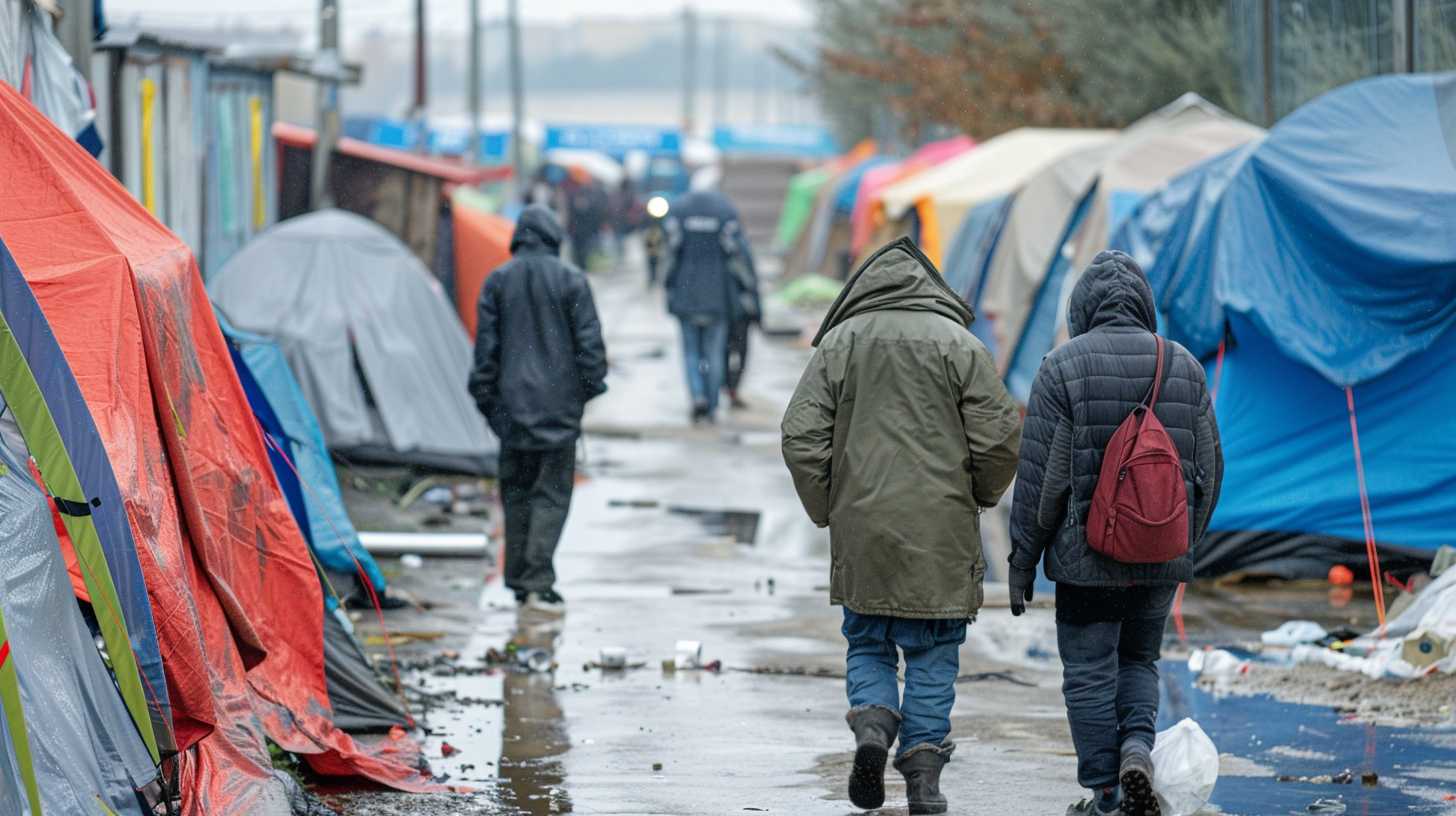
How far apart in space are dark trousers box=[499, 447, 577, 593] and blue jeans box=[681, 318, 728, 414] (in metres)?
7.33

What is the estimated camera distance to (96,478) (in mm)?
5309

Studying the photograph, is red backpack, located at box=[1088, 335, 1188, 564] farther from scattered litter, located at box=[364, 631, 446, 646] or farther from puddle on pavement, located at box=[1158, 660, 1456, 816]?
scattered litter, located at box=[364, 631, 446, 646]

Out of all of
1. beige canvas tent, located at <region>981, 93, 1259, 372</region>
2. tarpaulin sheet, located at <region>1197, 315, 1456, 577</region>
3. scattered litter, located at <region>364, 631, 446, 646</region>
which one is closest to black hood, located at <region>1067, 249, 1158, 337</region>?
scattered litter, located at <region>364, 631, 446, 646</region>

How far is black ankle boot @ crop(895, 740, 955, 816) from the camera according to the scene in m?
6.16

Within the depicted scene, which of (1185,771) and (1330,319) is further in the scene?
(1330,319)

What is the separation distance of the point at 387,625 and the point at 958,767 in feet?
10.9

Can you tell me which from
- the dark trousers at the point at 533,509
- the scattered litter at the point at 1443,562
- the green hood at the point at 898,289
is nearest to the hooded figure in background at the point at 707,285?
the dark trousers at the point at 533,509

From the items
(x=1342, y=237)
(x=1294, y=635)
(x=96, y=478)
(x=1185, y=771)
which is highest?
(x=1342, y=237)

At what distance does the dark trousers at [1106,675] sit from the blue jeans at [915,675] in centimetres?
36

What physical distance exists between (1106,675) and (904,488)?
2.63 feet

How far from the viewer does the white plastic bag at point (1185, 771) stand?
6008 mm

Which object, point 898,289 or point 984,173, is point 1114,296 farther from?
point 984,173

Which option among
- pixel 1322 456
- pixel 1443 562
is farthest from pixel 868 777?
pixel 1322 456

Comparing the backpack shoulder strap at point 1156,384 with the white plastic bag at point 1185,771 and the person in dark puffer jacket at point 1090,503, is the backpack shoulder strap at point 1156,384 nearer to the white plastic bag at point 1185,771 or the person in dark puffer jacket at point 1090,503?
the person in dark puffer jacket at point 1090,503
